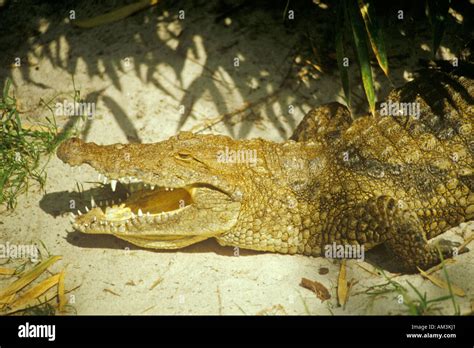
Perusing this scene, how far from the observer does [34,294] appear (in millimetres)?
→ 4098

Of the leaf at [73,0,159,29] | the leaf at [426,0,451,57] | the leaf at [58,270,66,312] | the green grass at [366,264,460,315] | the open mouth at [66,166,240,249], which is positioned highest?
the leaf at [73,0,159,29]

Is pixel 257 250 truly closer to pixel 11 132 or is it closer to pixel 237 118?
pixel 237 118

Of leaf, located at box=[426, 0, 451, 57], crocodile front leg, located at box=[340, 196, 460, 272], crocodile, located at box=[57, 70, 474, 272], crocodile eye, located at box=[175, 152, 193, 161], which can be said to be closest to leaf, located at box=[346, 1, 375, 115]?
crocodile, located at box=[57, 70, 474, 272]

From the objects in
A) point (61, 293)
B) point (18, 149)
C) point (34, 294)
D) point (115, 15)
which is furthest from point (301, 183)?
point (115, 15)

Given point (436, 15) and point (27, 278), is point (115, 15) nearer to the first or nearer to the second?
point (27, 278)

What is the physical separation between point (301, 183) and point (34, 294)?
223cm

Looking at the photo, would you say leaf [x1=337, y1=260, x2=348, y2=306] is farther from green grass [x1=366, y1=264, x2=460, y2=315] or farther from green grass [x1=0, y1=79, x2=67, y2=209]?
green grass [x1=0, y1=79, x2=67, y2=209]

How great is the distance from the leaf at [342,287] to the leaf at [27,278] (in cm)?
226

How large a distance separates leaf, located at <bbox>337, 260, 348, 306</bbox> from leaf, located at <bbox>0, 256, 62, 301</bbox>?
226 cm

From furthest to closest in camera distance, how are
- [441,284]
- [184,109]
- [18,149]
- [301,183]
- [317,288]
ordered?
[184,109]
[18,149]
[301,183]
[317,288]
[441,284]

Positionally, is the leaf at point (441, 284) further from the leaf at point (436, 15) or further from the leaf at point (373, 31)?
the leaf at point (436, 15)

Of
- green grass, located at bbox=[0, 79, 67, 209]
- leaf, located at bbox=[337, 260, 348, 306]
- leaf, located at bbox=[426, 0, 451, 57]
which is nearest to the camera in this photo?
leaf, located at bbox=[337, 260, 348, 306]

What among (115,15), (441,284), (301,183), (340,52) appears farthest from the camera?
(115,15)

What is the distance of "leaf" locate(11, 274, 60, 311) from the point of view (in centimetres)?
404
